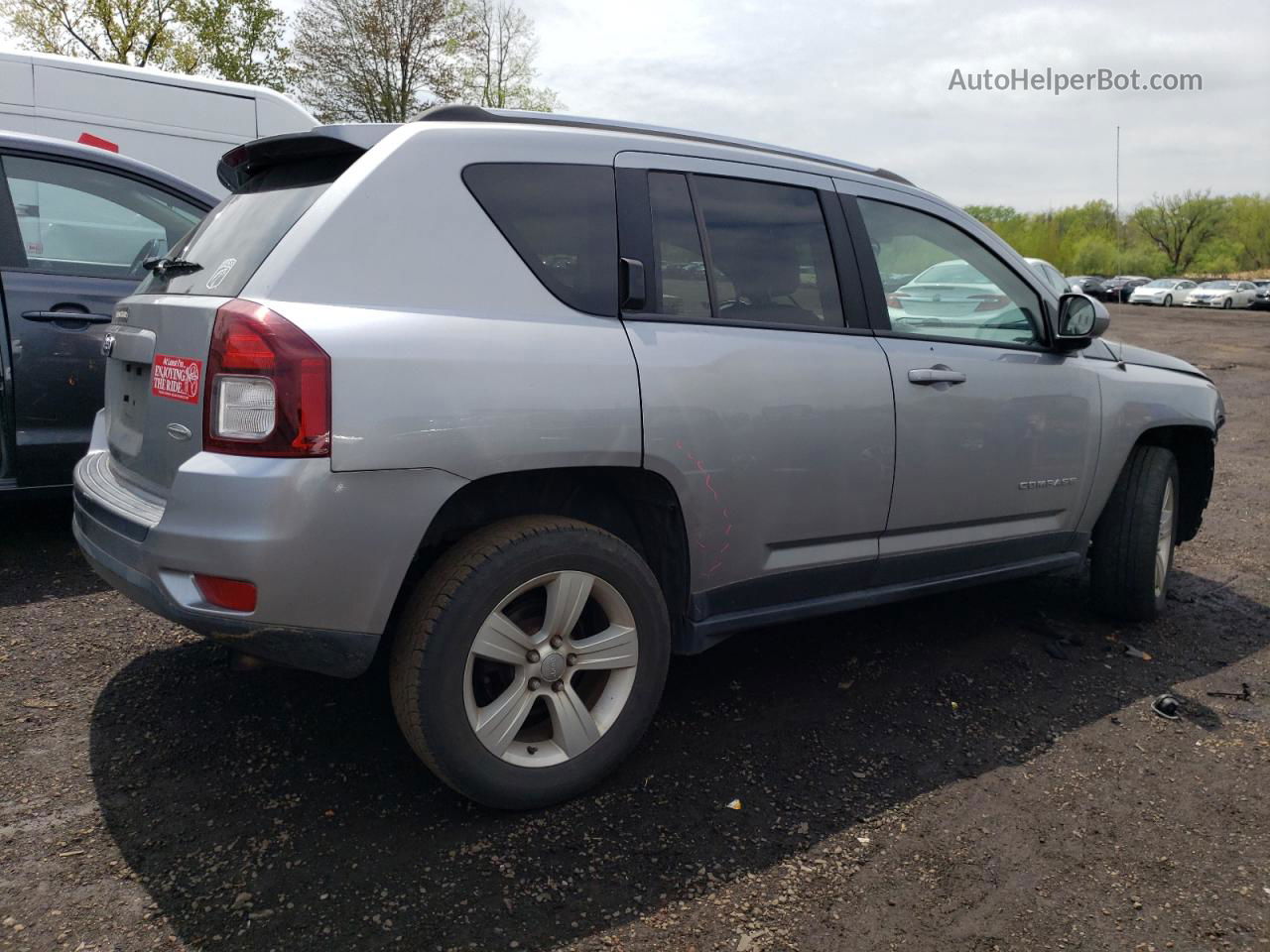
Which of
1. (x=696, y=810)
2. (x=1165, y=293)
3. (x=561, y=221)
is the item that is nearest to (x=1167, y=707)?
(x=696, y=810)

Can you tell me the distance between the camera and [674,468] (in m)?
2.91

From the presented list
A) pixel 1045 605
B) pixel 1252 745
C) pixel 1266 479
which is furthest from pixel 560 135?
pixel 1266 479

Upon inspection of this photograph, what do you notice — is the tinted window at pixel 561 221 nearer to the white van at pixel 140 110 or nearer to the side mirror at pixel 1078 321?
the side mirror at pixel 1078 321

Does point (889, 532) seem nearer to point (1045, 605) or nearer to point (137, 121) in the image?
point (1045, 605)

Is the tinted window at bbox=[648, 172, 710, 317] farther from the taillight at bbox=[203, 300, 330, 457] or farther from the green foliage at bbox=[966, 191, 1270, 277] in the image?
the green foliage at bbox=[966, 191, 1270, 277]

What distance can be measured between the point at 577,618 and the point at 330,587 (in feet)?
2.29

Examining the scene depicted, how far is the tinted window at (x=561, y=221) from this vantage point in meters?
2.78

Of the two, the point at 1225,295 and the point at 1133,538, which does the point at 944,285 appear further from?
the point at 1225,295

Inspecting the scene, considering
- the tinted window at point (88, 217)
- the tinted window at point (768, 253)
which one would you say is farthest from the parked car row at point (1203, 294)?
the tinted window at point (768, 253)

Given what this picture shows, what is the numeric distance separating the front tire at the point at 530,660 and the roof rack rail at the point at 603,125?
1142 millimetres

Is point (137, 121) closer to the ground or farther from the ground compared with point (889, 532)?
farther from the ground

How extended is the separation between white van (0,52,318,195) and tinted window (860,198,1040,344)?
22.5ft

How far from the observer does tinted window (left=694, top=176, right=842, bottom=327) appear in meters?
3.20

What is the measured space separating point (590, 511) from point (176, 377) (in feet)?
3.89
